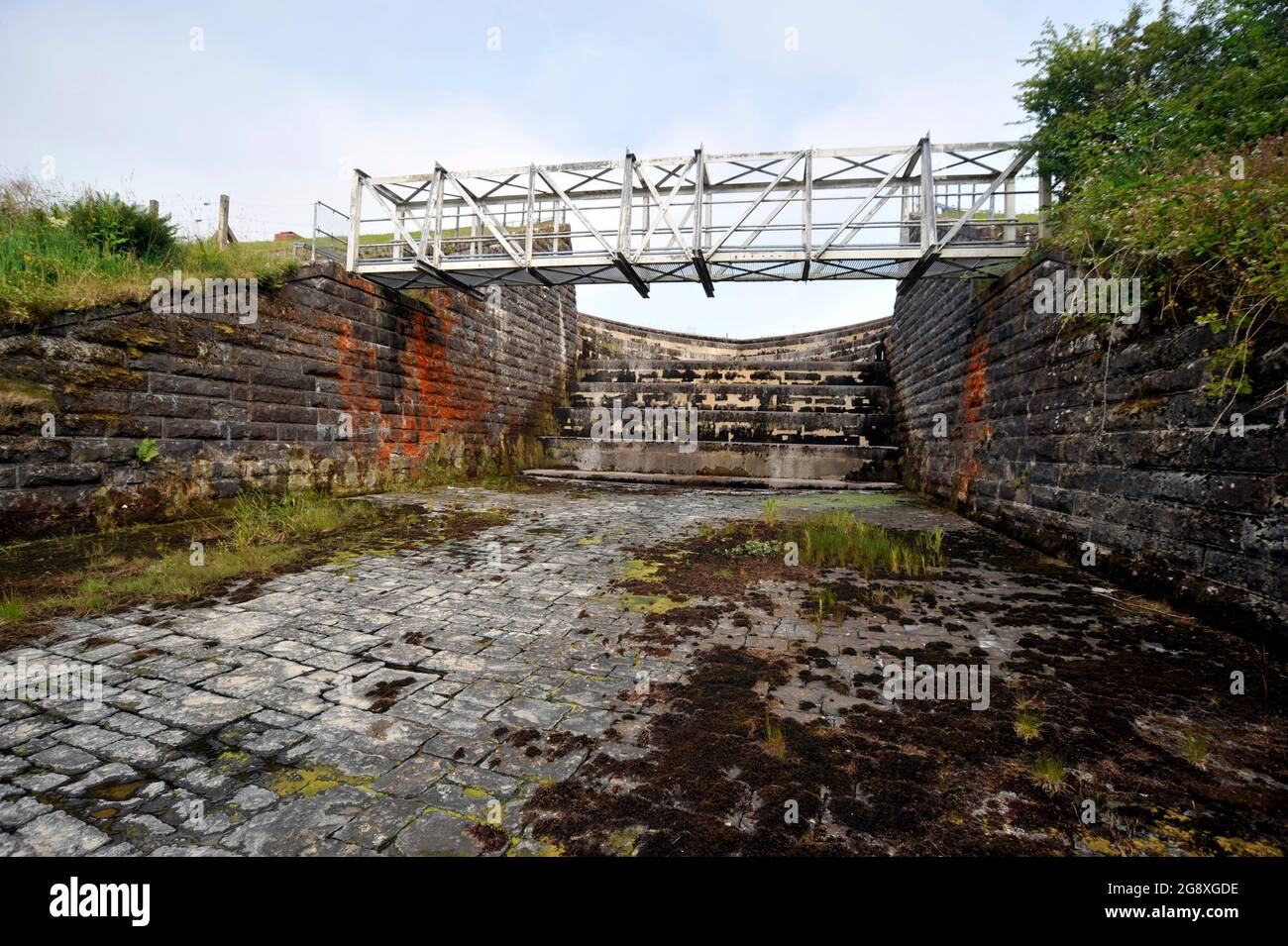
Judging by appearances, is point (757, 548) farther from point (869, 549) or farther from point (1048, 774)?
point (1048, 774)

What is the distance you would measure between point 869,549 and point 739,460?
6.26 meters

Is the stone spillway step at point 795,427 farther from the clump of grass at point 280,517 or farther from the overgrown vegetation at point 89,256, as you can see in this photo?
the overgrown vegetation at point 89,256

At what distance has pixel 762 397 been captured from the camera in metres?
12.4

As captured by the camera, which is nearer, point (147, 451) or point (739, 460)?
point (147, 451)

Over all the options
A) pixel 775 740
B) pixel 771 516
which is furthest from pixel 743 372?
pixel 775 740

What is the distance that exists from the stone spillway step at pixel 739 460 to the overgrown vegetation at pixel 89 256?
6.56 m

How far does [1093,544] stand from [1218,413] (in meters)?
1.52

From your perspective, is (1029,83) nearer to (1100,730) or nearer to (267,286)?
(1100,730)

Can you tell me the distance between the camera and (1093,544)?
14.5 feet

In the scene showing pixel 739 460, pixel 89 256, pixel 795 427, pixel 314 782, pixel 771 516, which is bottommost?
pixel 314 782

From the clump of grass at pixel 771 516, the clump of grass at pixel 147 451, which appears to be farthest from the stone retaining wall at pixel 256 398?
the clump of grass at pixel 771 516

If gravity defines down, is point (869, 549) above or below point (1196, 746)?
above

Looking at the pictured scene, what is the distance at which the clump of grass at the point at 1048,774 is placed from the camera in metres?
1.85
